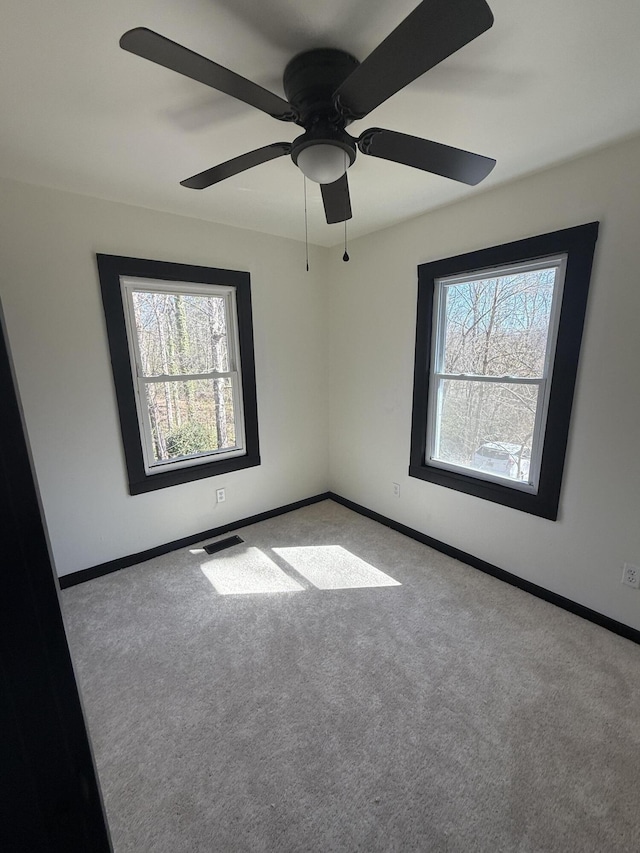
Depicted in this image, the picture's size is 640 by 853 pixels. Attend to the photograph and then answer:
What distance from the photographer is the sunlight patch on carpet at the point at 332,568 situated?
244cm

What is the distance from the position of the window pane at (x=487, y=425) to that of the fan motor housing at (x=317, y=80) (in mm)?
1769

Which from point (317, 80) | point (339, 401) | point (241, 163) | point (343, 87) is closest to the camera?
point (343, 87)

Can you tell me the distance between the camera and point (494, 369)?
2369 millimetres

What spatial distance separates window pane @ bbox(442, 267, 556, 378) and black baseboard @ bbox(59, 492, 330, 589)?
6.34 feet

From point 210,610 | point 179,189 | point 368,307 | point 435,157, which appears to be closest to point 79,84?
point 179,189

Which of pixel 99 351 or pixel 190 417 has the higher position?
pixel 99 351

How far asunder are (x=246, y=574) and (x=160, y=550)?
733 millimetres

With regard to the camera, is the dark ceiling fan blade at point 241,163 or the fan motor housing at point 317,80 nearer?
the fan motor housing at point 317,80

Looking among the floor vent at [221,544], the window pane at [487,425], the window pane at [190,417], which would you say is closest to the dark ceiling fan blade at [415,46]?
the window pane at [487,425]

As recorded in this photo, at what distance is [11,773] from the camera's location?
380mm

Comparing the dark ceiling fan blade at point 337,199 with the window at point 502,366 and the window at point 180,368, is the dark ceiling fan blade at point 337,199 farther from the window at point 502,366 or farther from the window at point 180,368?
the window at point 180,368

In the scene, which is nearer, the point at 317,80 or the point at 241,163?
the point at 317,80

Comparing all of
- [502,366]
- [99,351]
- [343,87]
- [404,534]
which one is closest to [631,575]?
[502,366]

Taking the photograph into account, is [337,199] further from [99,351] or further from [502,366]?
[99,351]
